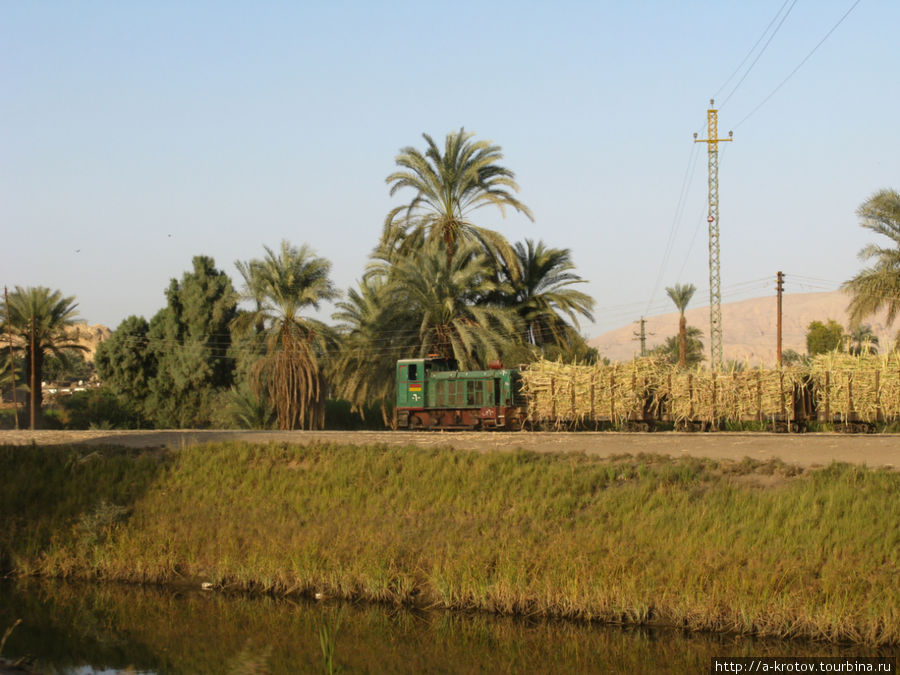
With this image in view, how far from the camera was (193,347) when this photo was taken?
55.2 meters

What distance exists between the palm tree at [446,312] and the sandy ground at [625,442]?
41.1ft

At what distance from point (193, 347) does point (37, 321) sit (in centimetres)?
871

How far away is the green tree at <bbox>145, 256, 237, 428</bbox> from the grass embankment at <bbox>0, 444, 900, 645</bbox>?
104 ft

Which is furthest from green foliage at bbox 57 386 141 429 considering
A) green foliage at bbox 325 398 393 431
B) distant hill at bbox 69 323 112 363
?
distant hill at bbox 69 323 112 363

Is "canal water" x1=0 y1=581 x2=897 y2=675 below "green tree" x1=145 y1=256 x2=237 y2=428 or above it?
below

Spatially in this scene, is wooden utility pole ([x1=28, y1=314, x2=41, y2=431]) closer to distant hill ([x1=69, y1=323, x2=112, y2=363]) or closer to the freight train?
the freight train

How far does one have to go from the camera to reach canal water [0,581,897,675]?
13000 mm

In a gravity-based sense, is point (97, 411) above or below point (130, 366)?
below

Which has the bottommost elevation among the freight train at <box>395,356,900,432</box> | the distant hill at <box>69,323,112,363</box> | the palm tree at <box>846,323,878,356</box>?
the freight train at <box>395,356,900,432</box>

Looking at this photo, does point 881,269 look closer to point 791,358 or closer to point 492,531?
point 492,531

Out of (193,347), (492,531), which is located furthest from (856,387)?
(193,347)

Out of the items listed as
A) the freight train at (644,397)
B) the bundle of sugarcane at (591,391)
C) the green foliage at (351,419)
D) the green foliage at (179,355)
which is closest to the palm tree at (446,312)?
the freight train at (644,397)

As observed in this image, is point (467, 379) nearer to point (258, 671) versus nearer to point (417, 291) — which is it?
point (417, 291)

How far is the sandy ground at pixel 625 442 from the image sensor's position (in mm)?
20734
